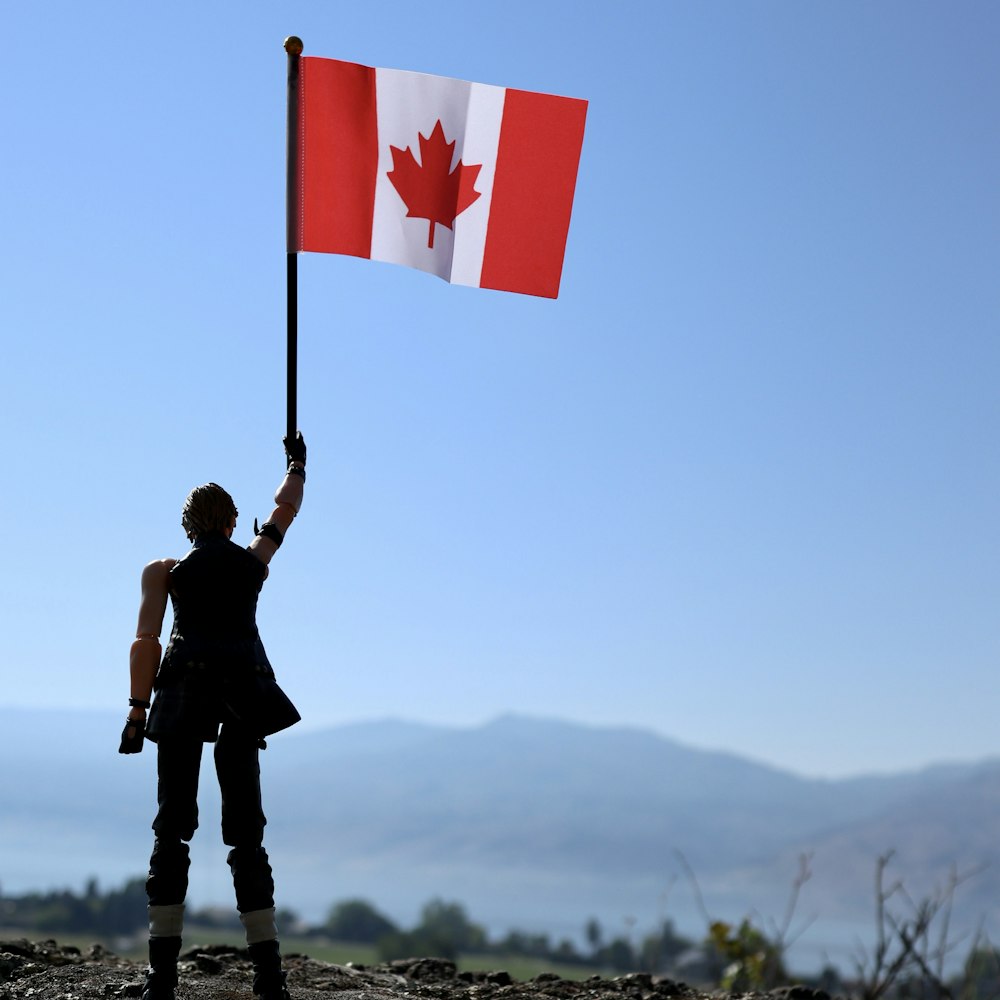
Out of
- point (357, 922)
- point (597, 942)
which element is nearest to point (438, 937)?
point (357, 922)

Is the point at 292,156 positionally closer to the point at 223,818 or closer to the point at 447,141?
the point at 447,141

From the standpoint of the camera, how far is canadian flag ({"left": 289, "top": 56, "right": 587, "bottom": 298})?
10.1 meters

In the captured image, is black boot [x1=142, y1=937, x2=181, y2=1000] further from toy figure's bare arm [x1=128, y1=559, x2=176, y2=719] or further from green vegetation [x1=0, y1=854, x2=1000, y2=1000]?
green vegetation [x1=0, y1=854, x2=1000, y2=1000]

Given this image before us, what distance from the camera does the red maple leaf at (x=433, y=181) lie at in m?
10.2

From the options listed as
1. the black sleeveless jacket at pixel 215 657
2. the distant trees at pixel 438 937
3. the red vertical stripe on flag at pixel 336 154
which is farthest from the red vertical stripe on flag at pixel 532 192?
the distant trees at pixel 438 937

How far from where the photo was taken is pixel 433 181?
10320 mm

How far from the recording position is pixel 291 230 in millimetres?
9938

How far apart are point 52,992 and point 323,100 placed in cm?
696

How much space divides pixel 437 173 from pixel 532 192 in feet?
2.69

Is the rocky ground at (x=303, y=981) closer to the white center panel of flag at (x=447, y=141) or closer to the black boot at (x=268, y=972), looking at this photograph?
the black boot at (x=268, y=972)

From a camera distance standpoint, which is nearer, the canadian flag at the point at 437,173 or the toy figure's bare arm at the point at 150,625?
the toy figure's bare arm at the point at 150,625

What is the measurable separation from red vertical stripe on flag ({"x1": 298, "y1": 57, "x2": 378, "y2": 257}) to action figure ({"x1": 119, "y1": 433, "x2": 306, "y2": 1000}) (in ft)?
10.5

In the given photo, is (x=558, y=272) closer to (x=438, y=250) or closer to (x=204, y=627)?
(x=438, y=250)

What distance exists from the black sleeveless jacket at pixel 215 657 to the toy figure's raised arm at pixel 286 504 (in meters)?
0.20
